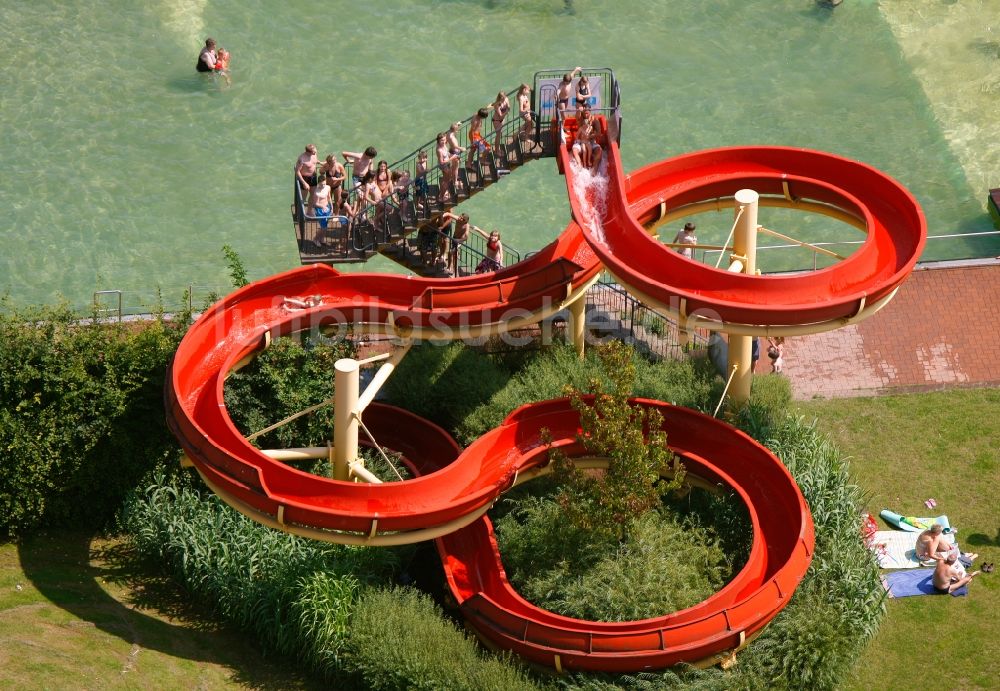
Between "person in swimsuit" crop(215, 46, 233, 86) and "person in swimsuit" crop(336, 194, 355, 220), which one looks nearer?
"person in swimsuit" crop(336, 194, 355, 220)

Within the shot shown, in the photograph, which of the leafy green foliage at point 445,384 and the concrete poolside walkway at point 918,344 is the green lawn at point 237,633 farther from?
the leafy green foliage at point 445,384

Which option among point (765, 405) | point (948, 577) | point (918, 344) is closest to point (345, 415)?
point (765, 405)

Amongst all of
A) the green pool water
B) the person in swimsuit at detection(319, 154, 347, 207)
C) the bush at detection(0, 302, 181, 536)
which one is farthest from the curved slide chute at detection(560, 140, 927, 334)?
the bush at detection(0, 302, 181, 536)

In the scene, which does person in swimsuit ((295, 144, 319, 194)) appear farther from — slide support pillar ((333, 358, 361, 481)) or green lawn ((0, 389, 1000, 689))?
green lawn ((0, 389, 1000, 689))

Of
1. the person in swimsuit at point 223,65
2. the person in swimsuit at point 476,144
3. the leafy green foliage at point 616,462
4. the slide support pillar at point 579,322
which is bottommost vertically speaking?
the leafy green foliage at point 616,462

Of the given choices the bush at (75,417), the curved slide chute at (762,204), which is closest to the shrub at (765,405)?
the curved slide chute at (762,204)

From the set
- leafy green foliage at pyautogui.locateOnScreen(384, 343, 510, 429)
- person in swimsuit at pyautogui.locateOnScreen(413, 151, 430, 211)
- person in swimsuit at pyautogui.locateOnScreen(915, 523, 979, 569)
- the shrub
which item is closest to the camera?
person in swimsuit at pyautogui.locateOnScreen(915, 523, 979, 569)

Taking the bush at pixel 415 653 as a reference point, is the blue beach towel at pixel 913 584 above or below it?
above
